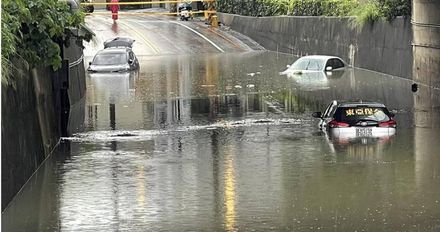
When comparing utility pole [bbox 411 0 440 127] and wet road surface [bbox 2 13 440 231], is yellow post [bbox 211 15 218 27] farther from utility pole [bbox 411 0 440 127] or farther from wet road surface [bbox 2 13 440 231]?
wet road surface [bbox 2 13 440 231]

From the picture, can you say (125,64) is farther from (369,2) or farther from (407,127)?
(407,127)

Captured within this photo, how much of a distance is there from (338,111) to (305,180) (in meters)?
6.97

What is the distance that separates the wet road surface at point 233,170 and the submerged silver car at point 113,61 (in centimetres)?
1216

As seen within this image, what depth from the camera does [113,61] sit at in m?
53.5

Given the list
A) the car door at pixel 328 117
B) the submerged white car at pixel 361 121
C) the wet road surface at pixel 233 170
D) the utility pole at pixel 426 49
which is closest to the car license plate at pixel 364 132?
the submerged white car at pixel 361 121

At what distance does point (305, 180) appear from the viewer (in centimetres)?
1917

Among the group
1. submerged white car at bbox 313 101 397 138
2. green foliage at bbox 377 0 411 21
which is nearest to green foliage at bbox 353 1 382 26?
green foliage at bbox 377 0 411 21

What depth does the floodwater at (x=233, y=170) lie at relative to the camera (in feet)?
50.7

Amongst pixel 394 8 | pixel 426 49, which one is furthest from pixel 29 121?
pixel 394 8

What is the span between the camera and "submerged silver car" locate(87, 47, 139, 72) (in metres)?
52.7

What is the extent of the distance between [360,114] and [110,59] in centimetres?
2955

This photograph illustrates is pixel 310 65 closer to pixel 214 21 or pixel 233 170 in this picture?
pixel 214 21

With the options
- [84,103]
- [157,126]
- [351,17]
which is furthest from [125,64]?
[157,126]

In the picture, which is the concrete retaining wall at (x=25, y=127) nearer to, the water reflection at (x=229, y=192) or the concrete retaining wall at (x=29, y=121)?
the concrete retaining wall at (x=29, y=121)
